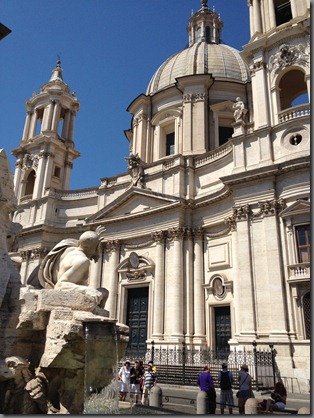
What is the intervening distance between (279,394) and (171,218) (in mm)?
12815

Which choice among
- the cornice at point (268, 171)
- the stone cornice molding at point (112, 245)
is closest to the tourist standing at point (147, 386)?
the cornice at point (268, 171)

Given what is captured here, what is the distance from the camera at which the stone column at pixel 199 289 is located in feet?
58.4

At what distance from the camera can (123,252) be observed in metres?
21.8

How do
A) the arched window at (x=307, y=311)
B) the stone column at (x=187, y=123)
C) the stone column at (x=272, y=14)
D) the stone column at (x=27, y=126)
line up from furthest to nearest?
the stone column at (x=27, y=126)
the stone column at (x=187, y=123)
the stone column at (x=272, y=14)
the arched window at (x=307, y=311)

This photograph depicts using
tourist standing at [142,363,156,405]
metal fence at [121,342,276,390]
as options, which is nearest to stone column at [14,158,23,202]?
metal fence at [121,342,276,390]

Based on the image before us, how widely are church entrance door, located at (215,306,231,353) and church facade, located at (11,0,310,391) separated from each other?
0.05 metres

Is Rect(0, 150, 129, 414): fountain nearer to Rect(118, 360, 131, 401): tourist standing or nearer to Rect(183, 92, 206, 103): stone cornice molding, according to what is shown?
Rect(118, 360, 131, 401): tourist standing

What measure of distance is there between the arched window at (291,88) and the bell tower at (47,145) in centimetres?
1621

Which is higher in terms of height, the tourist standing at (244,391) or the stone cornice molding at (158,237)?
the stone cornice molding at (158,237)

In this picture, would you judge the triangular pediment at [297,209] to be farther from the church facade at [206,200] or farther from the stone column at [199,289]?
the stone column at [199,289]

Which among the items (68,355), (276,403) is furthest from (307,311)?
(68,355)

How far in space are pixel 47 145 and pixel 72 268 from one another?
78.2 feet

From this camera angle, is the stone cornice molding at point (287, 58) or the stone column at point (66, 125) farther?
the stone column at point (66, 125)

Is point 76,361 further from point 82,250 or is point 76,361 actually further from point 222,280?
point 222,280
